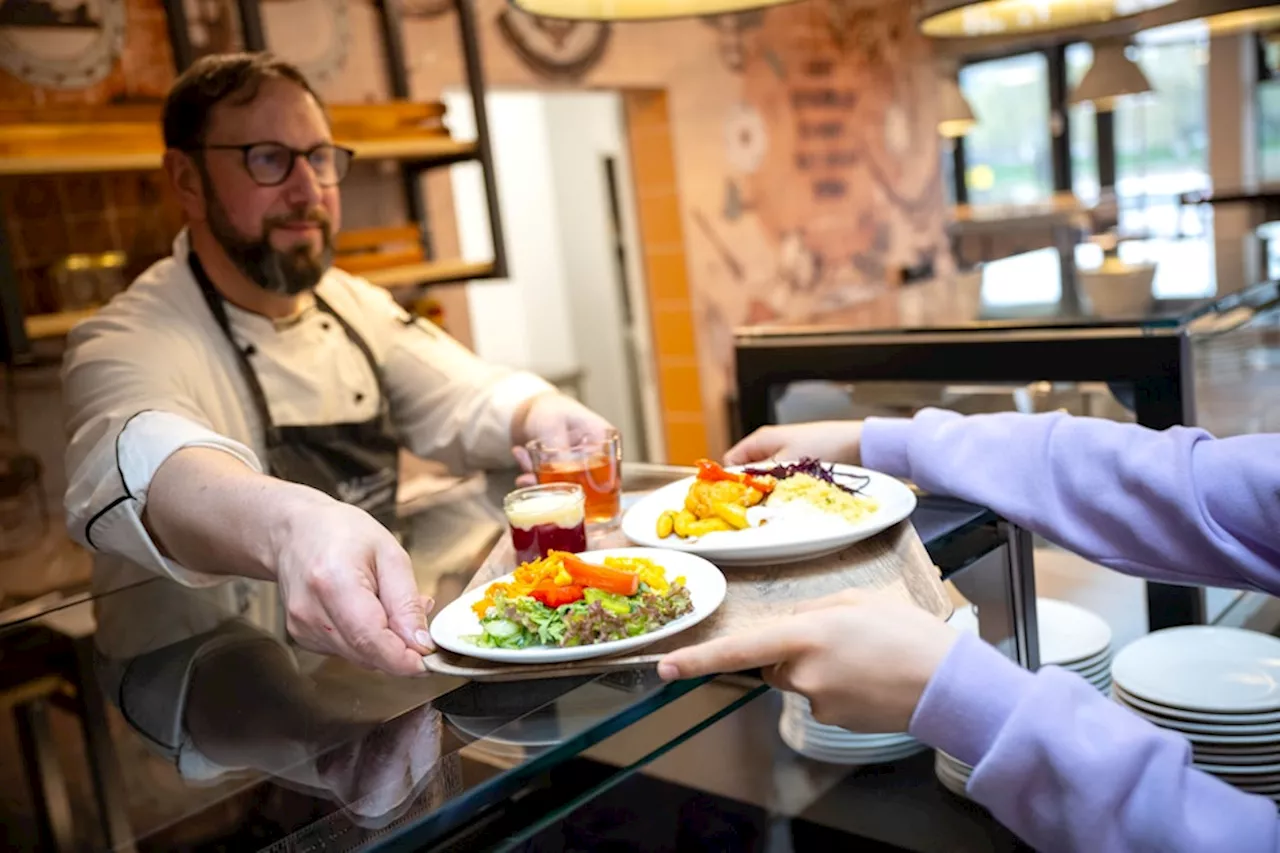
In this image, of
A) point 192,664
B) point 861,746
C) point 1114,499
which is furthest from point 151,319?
point 1114,499

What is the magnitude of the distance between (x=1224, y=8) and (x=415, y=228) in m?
3.13

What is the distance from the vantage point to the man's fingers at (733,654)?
2.61 feet

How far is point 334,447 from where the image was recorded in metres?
2.11

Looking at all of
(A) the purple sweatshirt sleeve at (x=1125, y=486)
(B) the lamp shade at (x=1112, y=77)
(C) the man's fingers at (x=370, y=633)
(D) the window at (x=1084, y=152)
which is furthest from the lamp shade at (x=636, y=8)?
(D) the window at (x=1084, y=152)

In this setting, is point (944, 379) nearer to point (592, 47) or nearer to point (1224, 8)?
point (592, 47)

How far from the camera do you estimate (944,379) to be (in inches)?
78.8

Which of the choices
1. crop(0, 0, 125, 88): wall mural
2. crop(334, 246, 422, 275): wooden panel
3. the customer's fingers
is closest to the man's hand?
the customer's fingers

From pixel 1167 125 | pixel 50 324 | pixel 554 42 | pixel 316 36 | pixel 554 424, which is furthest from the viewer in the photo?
pixel 1167 125

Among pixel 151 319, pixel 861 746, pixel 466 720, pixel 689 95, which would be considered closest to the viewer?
pixel 466 720

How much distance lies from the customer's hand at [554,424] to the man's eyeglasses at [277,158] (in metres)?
0.67

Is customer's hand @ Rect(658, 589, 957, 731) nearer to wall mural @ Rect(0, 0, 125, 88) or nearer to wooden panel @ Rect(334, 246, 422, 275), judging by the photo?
wooden panel @ Rect(334, 246, 422, 275)

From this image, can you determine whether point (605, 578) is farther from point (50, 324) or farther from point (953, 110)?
point (953, 110)

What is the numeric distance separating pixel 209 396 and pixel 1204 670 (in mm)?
1586

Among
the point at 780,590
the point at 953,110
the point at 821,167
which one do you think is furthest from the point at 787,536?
the point at 953,110
